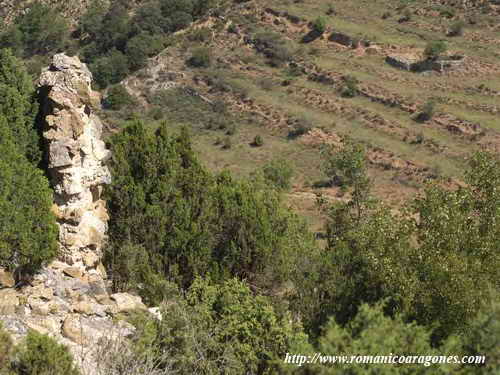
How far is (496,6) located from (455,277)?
75692 millimetres

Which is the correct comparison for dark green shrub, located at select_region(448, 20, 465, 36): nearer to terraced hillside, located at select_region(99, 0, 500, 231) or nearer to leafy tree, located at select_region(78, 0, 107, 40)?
terraced hillside, located at select_region(99, 0, 500, 231)

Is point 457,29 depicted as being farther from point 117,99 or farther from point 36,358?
point 36,358

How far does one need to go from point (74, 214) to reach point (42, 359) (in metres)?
9.41

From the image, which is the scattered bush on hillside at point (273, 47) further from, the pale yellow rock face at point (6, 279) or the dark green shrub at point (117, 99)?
the pale yellow rock face at point (6, 279)

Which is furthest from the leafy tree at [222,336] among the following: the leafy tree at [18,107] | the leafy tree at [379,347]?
the leafy tree at [18,107]

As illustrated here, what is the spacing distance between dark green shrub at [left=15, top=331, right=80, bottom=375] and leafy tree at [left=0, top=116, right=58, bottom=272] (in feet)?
21.7

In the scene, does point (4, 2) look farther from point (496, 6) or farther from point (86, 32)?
point (496, 6)

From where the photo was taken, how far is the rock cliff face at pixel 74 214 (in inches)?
770

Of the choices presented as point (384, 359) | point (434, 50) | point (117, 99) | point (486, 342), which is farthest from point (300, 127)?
point (384, 359)

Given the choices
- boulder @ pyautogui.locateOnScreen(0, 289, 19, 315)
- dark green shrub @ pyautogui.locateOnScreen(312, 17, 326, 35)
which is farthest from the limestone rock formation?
dark green shrub @ pyautogui.locateOnScreen(312, 17, 326, 35)

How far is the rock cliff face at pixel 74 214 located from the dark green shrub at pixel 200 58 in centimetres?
5641

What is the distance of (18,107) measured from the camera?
76.8 ft

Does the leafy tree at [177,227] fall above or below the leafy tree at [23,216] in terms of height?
below

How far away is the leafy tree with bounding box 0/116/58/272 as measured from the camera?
65.1 feet
